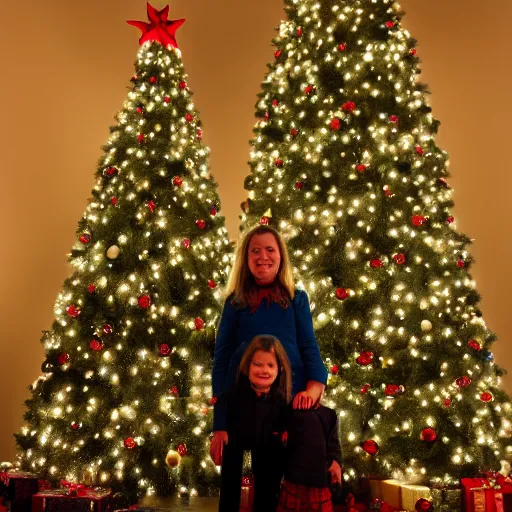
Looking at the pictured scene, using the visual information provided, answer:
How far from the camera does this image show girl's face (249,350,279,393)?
1.96 m

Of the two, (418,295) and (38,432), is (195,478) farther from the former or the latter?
(418,295)

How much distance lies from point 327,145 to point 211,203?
2.85 ft

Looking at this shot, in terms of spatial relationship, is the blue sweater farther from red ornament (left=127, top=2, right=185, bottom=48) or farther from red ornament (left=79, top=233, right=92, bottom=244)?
red ornament (left=127, top=2, right=185, bottom=48)

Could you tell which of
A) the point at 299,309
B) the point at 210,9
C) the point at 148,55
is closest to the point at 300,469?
the point at 299,309

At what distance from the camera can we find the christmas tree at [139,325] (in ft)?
11.6

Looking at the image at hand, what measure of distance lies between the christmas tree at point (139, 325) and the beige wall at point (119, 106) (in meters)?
1.35

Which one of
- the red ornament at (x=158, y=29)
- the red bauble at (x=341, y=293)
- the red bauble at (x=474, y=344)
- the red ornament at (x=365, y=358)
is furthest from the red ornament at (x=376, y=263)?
the red ornament at (x=158, y=29)

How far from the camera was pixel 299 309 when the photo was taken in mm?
2221

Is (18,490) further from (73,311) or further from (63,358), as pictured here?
(73,311)

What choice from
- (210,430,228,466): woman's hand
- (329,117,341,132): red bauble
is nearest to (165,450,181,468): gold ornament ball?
(210,430,228,466): woman's hand

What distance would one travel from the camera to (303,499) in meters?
1.96

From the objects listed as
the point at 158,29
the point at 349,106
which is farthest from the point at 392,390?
the point at 158,29

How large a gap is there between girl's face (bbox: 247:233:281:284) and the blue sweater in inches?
4.0

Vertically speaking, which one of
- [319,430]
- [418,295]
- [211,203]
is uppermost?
[211,203]
